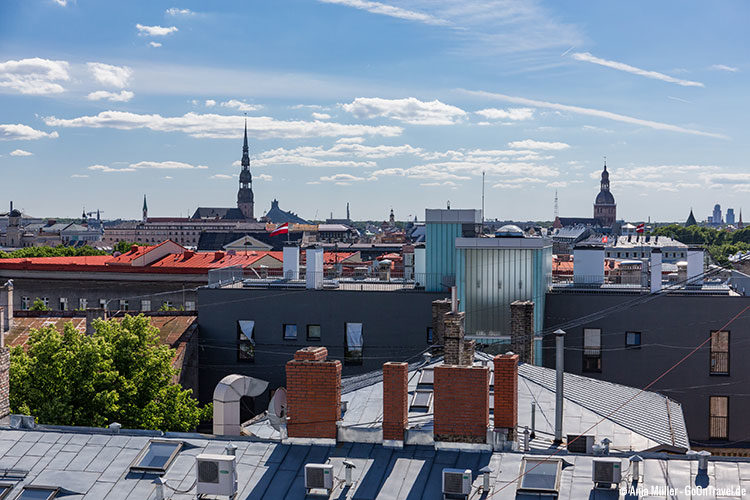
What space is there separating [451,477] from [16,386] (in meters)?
19.6

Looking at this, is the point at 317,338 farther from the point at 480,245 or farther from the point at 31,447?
the point at 31,447

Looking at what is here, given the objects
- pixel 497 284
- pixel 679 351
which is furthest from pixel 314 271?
pixel 679 351

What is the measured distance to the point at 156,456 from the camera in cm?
1669

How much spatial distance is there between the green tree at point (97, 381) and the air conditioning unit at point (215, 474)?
1453 cm

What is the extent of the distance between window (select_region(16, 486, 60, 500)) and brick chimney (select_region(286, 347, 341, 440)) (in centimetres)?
A: 431

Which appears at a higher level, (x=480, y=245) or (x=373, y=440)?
(x=480, y=245)

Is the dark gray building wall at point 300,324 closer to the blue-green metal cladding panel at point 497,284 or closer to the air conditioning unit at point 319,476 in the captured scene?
the blue-green metal cladding panel at point 497,284

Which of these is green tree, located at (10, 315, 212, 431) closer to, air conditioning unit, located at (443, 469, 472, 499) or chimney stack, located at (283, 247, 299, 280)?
chimney stack, located at (283, 247, 299, 280)

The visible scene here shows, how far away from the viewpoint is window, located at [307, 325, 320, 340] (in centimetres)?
3959

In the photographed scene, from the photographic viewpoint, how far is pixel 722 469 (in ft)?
50.0

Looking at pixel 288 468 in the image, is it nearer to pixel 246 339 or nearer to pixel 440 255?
pixel 440 255

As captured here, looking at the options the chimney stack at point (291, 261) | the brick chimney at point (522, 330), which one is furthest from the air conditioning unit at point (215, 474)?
the chimney stack at point (291, 261)

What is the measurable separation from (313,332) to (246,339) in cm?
313

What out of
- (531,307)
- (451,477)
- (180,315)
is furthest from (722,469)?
(180,315)
